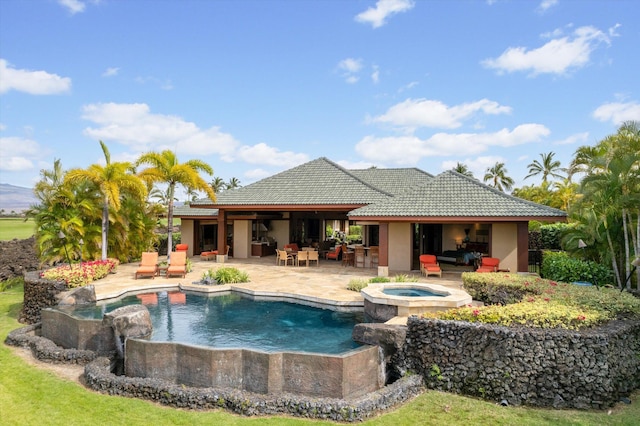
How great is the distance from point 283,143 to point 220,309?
2019cm

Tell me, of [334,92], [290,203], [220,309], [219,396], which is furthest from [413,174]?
[219,396]

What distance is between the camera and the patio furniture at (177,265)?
51.4 feet

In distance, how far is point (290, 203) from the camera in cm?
1908

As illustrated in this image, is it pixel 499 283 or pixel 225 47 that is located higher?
pixel 225 47

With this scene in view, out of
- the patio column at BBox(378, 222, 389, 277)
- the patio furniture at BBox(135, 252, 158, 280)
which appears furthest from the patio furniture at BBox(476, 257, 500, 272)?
the patio furniture at BBox(135, 252, 158, 280)

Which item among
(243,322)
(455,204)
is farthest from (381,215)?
(243,322)

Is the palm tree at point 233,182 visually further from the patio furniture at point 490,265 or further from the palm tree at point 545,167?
the patio furniture at point 490,265

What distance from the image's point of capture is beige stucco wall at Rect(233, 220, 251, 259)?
23.0 metres

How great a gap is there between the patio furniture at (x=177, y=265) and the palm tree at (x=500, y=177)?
5252 cm

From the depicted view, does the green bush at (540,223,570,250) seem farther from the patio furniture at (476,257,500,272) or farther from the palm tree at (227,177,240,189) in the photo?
the palm tree at (227,177,240,189)

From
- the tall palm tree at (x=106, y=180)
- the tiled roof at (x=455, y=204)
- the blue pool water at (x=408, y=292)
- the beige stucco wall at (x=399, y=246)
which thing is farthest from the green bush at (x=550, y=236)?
the tall palm tree at (x=106, y=180)

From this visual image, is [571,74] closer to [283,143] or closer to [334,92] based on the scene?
[334,92]

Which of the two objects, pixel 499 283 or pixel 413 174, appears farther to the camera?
pixel 413 174

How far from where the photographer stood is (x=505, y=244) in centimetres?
1633
